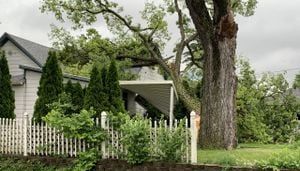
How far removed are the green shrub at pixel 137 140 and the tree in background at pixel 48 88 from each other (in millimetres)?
3731

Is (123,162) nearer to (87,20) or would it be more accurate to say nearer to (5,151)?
(5,151)

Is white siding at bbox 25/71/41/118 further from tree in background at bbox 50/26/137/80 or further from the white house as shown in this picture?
tree in background at bbox 50/26/137/80

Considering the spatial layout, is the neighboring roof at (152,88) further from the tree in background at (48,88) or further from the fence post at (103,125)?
the fence post at (103,125)

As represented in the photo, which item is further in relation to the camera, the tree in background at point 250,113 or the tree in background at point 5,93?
the tree in background at point 250,113

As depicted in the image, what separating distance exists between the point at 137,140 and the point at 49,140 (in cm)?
264

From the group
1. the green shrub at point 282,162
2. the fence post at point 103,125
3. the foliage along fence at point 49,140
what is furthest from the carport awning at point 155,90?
the green shrub at point 282,162

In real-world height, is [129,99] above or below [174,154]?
above

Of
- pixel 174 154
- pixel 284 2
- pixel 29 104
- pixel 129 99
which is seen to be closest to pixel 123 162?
pixel 174 154

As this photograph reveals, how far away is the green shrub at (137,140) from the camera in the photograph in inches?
384

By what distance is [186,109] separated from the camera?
72.0 ft

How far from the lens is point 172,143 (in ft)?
31.7

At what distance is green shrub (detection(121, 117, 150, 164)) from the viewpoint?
9742 millimetres

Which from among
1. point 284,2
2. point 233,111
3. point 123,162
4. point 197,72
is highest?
point 284,2

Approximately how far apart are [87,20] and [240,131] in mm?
9304
